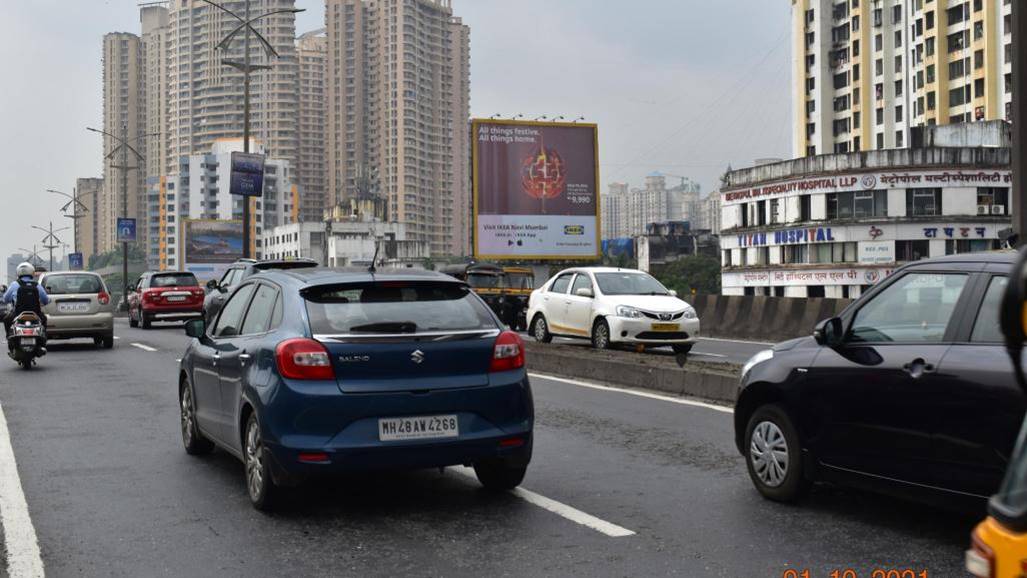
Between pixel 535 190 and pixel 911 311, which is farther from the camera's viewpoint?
pixel 535 190

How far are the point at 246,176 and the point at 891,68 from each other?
262 feet

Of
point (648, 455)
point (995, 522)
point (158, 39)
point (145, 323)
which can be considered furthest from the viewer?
point (158, 39)

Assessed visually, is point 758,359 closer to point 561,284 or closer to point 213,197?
point 561,284

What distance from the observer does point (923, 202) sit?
69.9m

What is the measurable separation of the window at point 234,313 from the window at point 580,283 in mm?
12180

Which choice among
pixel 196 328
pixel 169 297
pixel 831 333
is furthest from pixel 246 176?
pixel 831 333

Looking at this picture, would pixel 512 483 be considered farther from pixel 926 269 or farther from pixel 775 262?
pixel 775 262

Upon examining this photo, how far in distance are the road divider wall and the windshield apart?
5.27 metres

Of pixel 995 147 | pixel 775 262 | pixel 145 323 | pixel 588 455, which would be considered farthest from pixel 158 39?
pixel 588 455

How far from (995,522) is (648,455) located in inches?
239

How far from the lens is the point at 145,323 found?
104 feet

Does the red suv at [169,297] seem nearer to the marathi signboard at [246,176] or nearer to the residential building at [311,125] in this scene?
the marathi signboard at [246,176]

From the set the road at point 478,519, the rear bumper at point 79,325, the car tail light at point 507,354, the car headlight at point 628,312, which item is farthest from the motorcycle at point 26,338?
the car tail light at point 507,354

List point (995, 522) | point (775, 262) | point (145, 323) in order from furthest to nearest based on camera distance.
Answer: point (775, 262)
point (145, 323)
point (995, 522)
